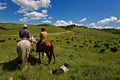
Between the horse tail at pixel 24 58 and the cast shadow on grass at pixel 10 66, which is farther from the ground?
the horse tail at pixel 24 58

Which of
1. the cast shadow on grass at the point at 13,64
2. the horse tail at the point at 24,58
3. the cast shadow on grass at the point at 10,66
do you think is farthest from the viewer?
the cast shadow on grass at the point at 13,64

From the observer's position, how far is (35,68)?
14695 mm

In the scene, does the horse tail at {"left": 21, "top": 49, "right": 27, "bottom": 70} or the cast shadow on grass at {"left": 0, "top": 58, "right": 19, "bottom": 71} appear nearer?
the horse tail at {"left": 21, "top": 49, "right": 27, "bottom": 70}

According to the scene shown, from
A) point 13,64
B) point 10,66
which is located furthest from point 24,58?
point 13,64

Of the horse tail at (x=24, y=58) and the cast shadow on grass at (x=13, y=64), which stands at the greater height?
the horse tail at (x=24, y=58)

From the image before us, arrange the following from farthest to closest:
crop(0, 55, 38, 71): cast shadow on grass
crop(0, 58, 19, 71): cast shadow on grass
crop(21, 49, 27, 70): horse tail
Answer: crop(0, 55, 38, 71): cast shadow on grass → crop(0, 58, 19, 71): cast shadow on grass → crop(21, 49, 27, 70): horse tail

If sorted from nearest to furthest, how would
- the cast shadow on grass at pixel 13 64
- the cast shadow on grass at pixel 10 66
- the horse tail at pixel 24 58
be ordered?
the horse tail at pixel 24 58
the cast shadow on grass at pixel 10 66
the cast shadow on grass at pixel 13 64

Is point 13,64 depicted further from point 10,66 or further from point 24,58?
point 24,58

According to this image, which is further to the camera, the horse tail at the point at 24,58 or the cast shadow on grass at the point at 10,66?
the cast shadow on grass at the point at 10,66

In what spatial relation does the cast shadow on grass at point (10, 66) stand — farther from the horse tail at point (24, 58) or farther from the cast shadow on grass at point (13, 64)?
the horse tail at point (24, 58)

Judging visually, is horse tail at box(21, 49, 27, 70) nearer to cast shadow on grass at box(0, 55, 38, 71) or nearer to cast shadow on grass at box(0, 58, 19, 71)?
cast shadow on grass at box(0, 55, 38, 71)

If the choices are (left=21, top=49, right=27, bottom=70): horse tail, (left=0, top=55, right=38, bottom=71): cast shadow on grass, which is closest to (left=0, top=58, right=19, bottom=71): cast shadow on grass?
(left=0, top=55, right=38, bottom=71): cast shadow on grass

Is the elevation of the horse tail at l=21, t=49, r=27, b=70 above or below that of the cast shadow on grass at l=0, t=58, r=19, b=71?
above

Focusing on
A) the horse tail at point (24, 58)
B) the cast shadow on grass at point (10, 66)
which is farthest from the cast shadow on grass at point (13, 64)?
the horse tail at point (24, 58)
